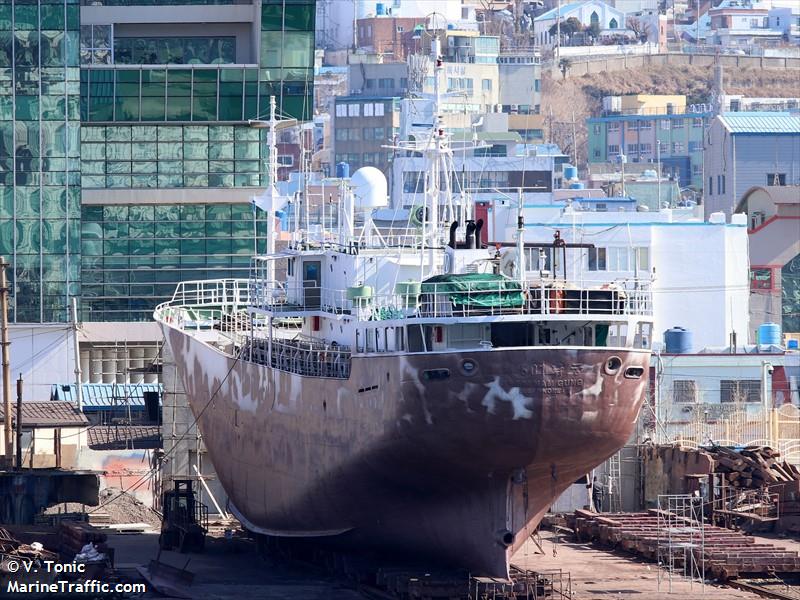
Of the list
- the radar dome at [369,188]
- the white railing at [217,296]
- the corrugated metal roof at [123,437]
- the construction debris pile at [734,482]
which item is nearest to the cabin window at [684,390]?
the construction debris pile at [734,482]

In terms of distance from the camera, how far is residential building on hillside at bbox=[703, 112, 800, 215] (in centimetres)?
13388

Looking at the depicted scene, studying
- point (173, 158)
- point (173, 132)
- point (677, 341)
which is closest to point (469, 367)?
point (677, 341)

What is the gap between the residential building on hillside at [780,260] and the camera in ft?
337

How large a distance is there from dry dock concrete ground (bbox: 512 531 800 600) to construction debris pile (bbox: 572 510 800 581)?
0.39m

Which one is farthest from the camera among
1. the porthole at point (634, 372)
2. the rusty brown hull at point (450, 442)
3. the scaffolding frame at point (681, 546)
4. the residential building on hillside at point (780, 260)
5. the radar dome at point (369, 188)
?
the residential building on hillside at point (780, 260)

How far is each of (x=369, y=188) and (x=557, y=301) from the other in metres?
21.7

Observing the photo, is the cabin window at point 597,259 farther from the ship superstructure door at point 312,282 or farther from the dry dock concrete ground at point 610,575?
the ship superstructure door at point 312,282

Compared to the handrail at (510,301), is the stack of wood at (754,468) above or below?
below

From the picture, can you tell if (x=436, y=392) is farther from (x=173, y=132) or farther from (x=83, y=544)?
(x=173, y=132)

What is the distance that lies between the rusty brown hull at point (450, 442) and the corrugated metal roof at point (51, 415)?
10.4 meters

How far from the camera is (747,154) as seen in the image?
135875 millimetres

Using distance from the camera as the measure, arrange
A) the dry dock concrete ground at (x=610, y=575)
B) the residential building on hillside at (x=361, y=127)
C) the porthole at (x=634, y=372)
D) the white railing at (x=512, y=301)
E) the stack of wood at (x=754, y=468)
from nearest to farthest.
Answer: the white railing at (x=512, y=301) < the porthole at (x=634, y=372) < the dry dock concrete ground at (x=610, y=575) < the stack of wood at (x=754, y=468) < the residential building on hillside at (x=361, y=127)

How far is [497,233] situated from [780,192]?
1566 cm

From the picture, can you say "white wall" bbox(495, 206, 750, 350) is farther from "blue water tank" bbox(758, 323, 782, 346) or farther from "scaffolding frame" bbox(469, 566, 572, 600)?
"scaffolding frame" bbox(469, 566, 572, 600)
